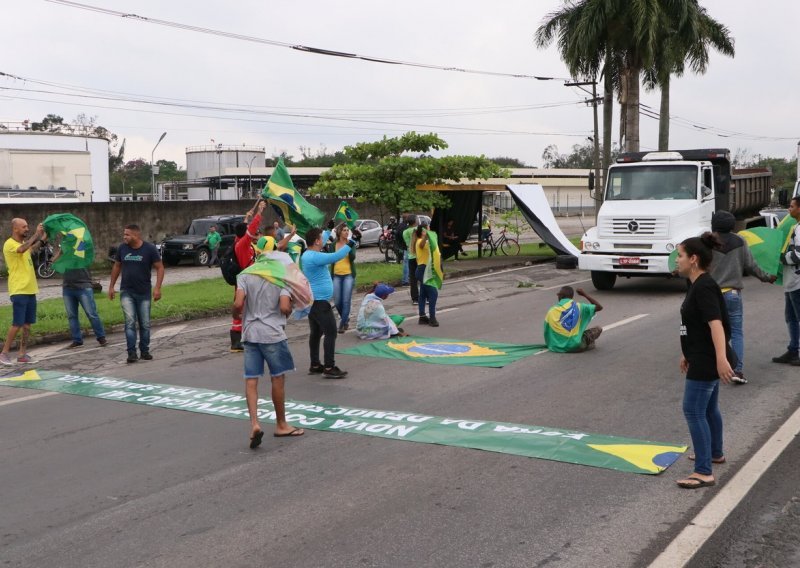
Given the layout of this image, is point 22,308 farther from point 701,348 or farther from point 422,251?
point 701,348

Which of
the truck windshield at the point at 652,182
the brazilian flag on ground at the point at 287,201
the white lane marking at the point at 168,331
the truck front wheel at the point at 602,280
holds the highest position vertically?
the truck windshield at the point at 652,182

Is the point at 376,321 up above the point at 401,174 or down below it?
below

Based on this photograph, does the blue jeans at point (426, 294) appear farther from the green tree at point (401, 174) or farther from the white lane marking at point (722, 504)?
the green tree at point (401, 174)

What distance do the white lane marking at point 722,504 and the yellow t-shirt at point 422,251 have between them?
7.27 m

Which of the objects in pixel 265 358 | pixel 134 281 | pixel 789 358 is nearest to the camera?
pixel 265 358

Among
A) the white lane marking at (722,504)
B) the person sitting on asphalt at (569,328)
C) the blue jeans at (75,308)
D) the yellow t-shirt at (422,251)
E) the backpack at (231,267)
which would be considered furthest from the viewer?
the yellow t-shirt at (422,251)

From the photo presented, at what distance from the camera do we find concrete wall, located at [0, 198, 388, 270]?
26152 millimetres

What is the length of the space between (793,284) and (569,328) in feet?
8.75

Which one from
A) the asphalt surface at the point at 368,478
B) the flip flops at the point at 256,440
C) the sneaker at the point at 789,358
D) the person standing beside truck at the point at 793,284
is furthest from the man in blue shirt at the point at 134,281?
the sneaker at the point at 789,358

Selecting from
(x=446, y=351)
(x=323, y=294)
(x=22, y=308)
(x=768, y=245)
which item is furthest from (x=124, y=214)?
(x=768, y=245)

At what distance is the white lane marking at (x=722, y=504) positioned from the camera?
4.64 meters

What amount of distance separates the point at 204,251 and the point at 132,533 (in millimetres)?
23989

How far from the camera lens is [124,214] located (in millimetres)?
29281

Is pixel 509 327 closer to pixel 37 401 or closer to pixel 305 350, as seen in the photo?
pixel 305 350
